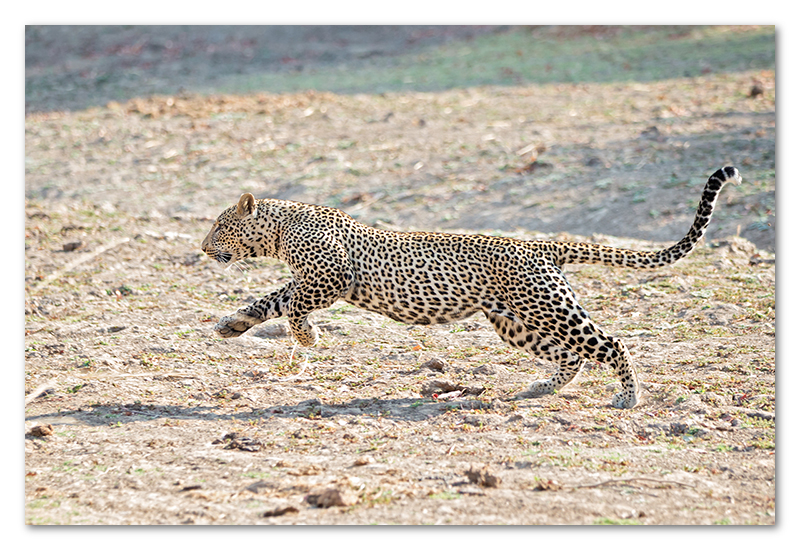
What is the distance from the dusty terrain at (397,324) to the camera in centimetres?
574

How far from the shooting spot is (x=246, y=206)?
8180 mm

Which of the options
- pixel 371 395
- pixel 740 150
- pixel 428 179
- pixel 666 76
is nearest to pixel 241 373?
pixel 371 395

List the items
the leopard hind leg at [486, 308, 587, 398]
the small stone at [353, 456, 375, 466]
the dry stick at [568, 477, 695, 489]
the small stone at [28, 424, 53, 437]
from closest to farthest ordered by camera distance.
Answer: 1. the dry stick at [568, 477, 695, 489]
2. the small stone at [353, 456, 375, 466]
3. the small stone at [28, 424, 53, 437]
4. the leopard hind leg at [486, 308, 587, 398]

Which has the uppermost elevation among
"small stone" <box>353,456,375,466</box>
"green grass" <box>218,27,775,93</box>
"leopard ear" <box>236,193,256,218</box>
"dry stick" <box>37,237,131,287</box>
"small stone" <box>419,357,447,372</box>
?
"green grass" <box>218,27,775,93</box>

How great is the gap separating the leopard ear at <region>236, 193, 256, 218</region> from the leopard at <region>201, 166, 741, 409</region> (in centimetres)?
2

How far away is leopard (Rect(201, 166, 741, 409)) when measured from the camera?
7.07m

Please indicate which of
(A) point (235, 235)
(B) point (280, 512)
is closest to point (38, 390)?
(A) point (235, 235)

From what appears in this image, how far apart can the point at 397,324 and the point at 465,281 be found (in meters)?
2.36

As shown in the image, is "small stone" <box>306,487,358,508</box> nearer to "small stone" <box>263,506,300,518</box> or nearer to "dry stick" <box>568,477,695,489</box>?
"small stone" <box>263,506,300,518</box>

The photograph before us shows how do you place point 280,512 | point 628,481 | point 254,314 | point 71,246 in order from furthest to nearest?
point 71,246
point 254,314
point 628,481
point 280,512

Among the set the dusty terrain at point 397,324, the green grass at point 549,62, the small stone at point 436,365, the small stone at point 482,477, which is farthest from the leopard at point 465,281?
the green grass at point 549,62

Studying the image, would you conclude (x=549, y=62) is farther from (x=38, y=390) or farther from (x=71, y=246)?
(x=38, y=390)

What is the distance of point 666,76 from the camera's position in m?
22.1

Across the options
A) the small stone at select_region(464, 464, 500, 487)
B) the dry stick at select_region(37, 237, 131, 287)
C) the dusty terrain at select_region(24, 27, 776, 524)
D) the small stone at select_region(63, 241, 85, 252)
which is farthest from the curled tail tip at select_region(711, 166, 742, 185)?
the small stone at select_region(63, 241, 85, 252)
